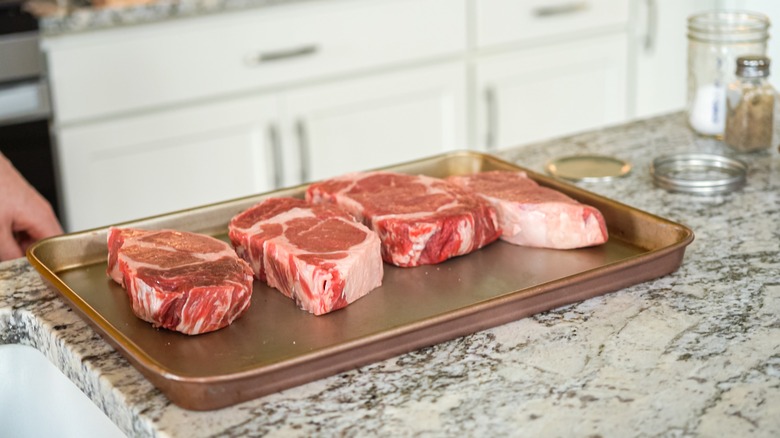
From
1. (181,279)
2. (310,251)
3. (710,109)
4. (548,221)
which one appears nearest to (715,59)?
(710,109)

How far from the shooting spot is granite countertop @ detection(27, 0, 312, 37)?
7.33ft

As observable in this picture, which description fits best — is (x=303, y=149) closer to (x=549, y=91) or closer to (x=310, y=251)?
(x=549, y=91)

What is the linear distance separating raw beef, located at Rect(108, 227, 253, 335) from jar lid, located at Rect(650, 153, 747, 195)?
0.59 meters

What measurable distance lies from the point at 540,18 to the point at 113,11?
1249 mm

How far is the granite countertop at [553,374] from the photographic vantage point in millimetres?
769

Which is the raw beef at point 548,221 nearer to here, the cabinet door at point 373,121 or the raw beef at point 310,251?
the raw beef at point 310,251

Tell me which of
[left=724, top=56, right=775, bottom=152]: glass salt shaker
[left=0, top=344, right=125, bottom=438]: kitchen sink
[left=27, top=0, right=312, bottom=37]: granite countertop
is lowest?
[left=0, top=344, right=125, bottom=438]: kitchen sink

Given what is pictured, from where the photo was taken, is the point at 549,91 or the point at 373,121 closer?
the point at 373,121

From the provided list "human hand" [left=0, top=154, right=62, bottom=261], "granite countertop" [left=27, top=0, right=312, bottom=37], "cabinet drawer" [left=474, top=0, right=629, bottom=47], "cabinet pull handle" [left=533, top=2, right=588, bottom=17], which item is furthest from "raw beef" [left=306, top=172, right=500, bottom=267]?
"cabinet pull handle" [left=533, top=2, right=588, bottom=17]

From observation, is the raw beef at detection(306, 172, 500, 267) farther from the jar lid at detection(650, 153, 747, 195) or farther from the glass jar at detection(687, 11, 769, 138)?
the glass jar at detection(687, 11, 769, 138)

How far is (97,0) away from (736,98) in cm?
161

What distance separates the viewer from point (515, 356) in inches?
34.4

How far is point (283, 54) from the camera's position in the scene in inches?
98.8

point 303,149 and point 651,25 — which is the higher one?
point 651,25
